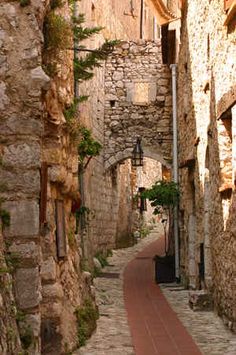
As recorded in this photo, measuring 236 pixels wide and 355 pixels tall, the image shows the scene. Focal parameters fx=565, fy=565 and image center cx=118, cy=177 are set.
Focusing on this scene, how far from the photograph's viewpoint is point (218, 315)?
27.6ft

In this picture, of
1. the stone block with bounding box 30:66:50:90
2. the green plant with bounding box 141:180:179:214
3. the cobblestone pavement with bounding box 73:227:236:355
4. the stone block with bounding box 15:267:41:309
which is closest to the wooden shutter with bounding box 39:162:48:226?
the stone block with bounding box 15:267:41:309

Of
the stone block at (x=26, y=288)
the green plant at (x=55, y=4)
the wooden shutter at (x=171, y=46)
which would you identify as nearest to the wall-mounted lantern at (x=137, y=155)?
the wooden shutter at (x=171, y=46)

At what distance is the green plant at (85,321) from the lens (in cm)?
634

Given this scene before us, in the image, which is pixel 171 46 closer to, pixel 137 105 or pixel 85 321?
pixel 137 105

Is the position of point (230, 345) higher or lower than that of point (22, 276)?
lower

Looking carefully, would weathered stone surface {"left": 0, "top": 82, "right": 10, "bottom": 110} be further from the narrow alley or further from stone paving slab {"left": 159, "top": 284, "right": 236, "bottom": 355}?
stone paving slab {"left": 159, "top": 284, "right": 236, "bottom": 355}

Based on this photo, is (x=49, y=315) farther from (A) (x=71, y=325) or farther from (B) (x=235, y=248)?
(B) (x=235, y=248)

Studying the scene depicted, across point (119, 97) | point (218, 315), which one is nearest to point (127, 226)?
point (119, 97)

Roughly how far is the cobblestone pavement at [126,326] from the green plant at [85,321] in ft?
0.28

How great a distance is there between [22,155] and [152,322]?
14.0ft

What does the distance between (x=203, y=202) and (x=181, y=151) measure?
4.41 metres

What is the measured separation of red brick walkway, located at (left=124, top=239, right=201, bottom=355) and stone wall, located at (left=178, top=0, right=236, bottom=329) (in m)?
0.76

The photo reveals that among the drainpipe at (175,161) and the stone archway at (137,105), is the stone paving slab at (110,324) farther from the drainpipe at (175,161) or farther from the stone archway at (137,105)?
the stone archway at (137,105)

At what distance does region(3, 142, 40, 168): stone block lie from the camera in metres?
4.67
